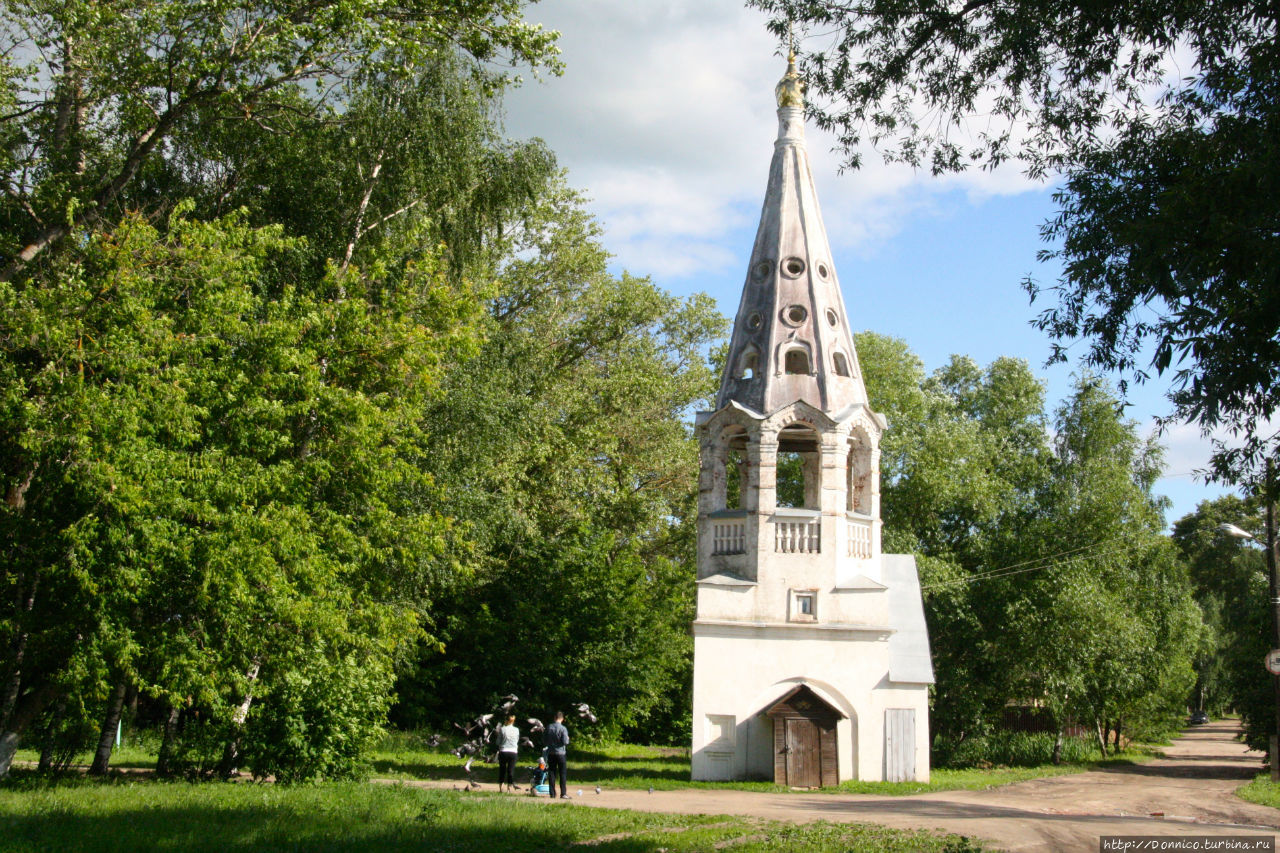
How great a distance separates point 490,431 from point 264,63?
7787mm

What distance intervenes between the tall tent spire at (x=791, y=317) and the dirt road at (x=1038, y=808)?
24.9 ft

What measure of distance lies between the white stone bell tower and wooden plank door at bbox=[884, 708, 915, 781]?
3 centimetres

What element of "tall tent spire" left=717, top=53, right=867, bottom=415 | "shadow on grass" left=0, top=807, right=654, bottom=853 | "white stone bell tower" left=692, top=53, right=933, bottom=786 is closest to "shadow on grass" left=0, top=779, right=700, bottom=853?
"shadow on grass" left=0, top=807, right=654, bottom=853

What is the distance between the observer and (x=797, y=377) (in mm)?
21188

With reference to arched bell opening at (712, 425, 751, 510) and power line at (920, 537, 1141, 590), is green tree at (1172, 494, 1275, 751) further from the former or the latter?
arched bell opening at (712, 425, 751, 510)

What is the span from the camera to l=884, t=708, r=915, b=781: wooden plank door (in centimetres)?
1973

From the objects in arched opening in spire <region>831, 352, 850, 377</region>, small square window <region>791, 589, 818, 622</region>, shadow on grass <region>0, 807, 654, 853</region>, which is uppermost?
arched opening in spire <region>831, 352, 850, 377</region>

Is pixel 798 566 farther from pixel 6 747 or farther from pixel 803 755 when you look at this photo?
pixel 6 747

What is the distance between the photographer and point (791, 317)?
2152cm

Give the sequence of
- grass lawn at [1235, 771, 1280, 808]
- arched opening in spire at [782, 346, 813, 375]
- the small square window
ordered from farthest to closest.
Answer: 1. arched opening in spire at [782, 346, 813, 375]
2. the small square window
3. grass lawn at [1235, 771, 1280, 808]

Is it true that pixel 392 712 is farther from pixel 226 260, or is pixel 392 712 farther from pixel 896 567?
pixel 226 260

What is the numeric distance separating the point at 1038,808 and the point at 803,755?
4143 millimetres

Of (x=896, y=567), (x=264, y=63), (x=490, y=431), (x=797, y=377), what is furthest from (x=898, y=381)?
(x=264, y=63)

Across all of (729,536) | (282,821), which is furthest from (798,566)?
(282,821)
